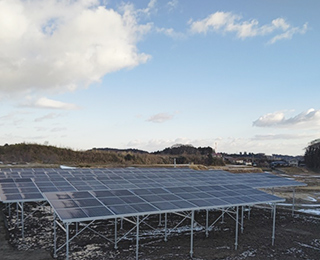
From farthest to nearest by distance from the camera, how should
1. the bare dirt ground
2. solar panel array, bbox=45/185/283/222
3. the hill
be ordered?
the hill, the bare dirt ground, solar panel array, bbox=45/185/283/222

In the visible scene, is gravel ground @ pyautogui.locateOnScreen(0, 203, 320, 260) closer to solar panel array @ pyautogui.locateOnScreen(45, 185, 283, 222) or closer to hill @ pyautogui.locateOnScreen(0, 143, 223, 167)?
solar panel array @ pyautogui.locateOnScreen(45, 185, 283, 222)

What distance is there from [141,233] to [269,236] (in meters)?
7.86

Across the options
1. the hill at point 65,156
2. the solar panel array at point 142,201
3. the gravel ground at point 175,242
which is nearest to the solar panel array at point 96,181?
the gravel ground at point 175,242

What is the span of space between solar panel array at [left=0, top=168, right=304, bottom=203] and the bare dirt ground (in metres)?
2.41

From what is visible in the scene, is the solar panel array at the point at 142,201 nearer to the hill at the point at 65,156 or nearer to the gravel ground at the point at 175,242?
the gravel ground at the point at 175,242

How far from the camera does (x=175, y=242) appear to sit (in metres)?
16.6

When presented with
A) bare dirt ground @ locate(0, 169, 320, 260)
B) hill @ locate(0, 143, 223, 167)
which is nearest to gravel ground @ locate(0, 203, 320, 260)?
bare dirt ground @ locate(0, 169, 320, 260)

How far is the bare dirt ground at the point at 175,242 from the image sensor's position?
47.6ft

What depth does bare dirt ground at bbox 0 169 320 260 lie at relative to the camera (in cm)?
1452

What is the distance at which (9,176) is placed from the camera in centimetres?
A: 2303

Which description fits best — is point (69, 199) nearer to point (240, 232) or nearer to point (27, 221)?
point (27, 221)

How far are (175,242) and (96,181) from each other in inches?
342

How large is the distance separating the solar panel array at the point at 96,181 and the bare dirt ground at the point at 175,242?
241cm

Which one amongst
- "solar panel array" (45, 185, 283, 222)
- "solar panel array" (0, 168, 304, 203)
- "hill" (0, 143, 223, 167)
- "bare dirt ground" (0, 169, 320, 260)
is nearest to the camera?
"solar panel array" (45, 185, 283, 222)
